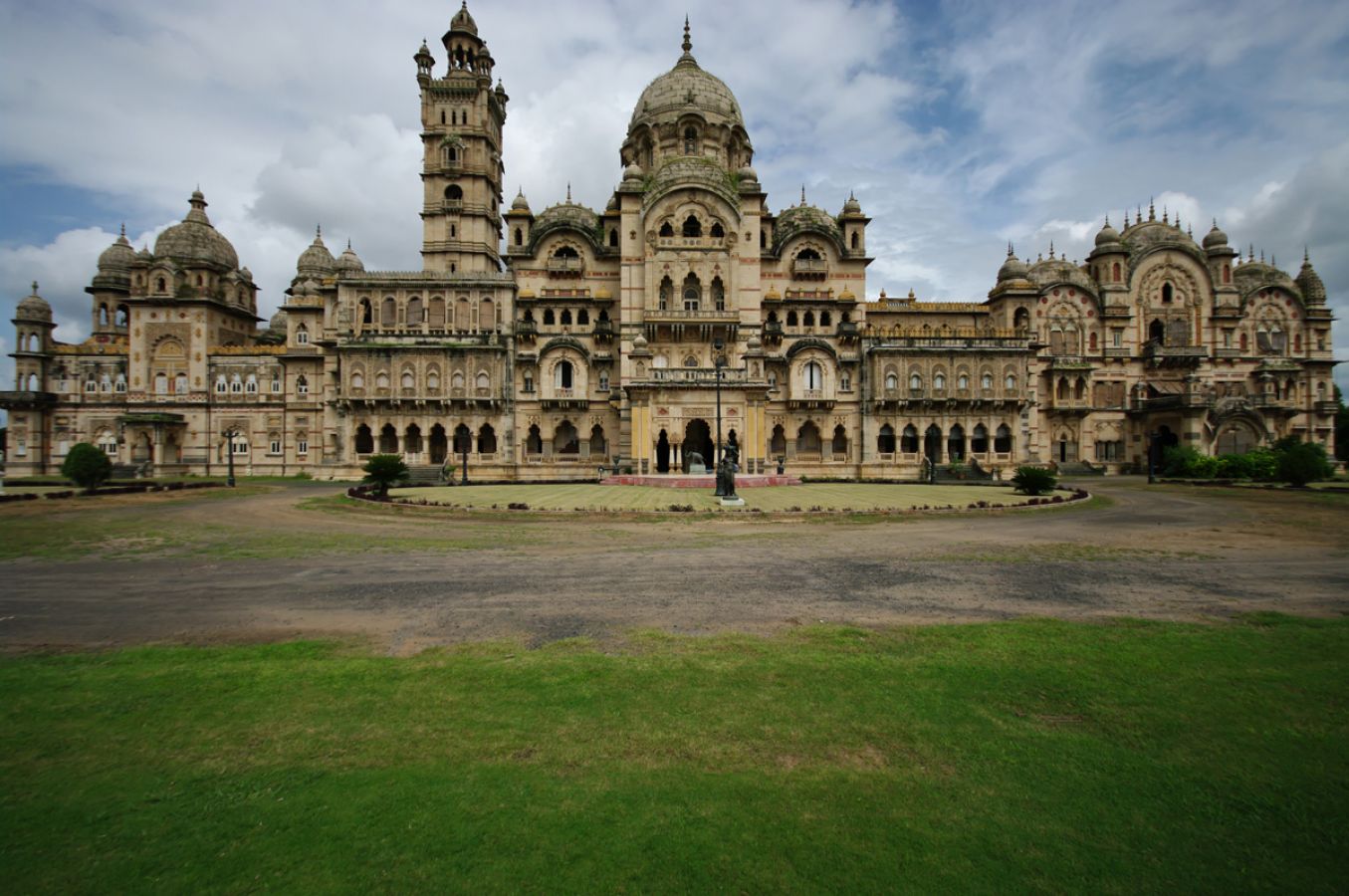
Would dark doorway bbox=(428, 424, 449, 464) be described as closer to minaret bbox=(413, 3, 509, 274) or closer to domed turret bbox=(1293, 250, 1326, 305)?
minaret bbox=(413, 3, 509, 274)

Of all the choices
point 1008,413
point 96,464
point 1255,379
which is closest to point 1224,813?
point 96,464

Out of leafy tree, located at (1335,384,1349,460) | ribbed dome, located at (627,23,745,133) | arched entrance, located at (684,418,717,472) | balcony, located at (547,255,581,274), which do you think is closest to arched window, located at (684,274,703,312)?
balcony, located at (547,255,581,274)

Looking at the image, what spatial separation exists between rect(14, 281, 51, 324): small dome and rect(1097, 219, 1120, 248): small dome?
82.5 m

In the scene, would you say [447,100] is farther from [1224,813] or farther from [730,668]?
[1224,813]

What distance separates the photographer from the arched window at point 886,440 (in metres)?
42.9

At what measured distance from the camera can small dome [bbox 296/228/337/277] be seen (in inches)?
1930

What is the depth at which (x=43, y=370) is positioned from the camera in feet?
147

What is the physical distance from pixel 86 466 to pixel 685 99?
Result: 1699 inches

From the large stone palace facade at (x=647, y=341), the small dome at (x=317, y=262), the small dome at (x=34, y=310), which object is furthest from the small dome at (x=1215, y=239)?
the small dome at (x=34, y=310)

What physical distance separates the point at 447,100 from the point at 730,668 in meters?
52.1

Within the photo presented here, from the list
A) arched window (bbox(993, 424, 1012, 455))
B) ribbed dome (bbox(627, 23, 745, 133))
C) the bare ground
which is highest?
ribbed dome (bbox(627, 23, 745, 133))

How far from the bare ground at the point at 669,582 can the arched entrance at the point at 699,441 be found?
71.3 ft

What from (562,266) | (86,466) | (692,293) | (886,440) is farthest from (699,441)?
(86,466)

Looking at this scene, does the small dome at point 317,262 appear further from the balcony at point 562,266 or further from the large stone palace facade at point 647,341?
the balcony at point 562,266
